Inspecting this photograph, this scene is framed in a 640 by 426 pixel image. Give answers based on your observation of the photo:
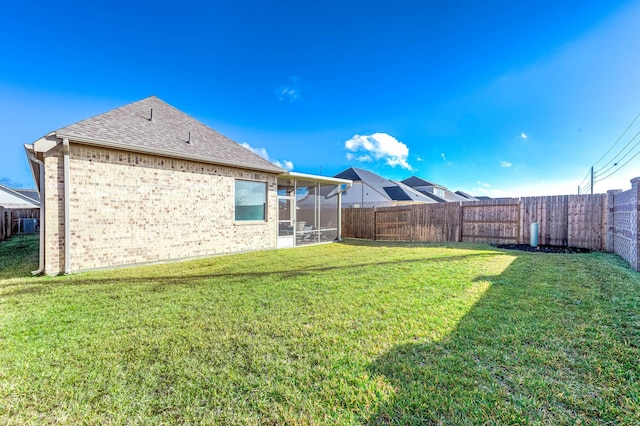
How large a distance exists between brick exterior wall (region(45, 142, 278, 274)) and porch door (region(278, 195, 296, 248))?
1.64m

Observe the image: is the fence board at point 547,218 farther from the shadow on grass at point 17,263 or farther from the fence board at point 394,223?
the shadow on grass at point 17,263

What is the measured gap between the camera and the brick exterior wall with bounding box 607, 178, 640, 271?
5.27 m

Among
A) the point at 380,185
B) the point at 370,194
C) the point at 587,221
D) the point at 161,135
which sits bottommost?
the point at 587,221

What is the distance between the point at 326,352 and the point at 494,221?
11.1 m

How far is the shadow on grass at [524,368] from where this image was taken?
167 cm

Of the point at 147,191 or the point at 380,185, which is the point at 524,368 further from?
the point at 380,185

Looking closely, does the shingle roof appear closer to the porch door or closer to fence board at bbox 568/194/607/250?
the porch door

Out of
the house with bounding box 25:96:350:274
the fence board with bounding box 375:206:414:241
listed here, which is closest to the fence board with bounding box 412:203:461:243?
the fence board with bounding box 375:206:414:241

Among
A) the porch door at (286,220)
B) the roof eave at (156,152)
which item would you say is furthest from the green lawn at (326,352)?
the porch door at (286,220)

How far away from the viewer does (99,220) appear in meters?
6.25

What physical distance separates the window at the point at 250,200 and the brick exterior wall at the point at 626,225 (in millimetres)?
9470

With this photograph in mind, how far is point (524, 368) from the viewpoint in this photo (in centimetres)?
215

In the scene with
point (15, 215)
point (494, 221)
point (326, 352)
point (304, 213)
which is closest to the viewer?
point (326, 352)

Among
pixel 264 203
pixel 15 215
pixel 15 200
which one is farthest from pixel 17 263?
pixel 15 200
